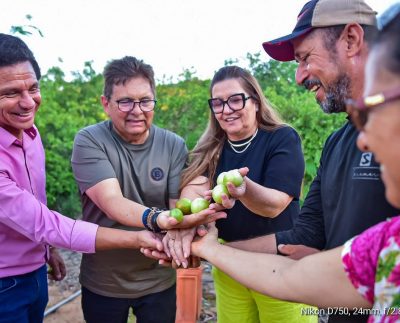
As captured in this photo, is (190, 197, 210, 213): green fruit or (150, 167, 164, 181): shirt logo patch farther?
(150, 167, 164, 181): shirt logo patch

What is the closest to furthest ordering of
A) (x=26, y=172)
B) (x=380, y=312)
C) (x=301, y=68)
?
(x=380, y=312)
(x=301, y=68)
(x=26, y=172)

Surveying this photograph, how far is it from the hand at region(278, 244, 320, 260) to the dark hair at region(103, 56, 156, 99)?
1.55 meters

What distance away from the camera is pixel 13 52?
98.3 inches

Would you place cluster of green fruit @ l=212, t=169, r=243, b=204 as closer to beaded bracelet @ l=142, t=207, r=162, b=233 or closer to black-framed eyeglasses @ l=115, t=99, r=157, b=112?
beaded bracelet @ l=142, t=207, r=162, b=233

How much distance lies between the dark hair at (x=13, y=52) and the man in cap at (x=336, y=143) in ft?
5.17

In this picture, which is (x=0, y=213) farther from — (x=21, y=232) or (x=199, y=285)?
(x=199, y=285)

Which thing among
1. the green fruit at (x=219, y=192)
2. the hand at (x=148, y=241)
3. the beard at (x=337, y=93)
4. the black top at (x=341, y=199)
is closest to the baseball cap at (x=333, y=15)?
the beard at (x=337, y=93)

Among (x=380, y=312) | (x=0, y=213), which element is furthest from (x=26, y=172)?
(x=380, y=312)

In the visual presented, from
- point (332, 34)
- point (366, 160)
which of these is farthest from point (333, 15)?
point (366, 160)

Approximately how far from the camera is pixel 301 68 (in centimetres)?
245

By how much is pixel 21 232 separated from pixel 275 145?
1.84 metres

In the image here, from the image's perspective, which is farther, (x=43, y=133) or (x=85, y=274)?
(x=43, y=133)

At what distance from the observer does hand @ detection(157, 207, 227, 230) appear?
2.73 metres

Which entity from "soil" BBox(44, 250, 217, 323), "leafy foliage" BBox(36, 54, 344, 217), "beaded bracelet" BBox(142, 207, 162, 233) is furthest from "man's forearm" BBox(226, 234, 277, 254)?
"leafy foliage" BBox(36, 54, 344, 217)
